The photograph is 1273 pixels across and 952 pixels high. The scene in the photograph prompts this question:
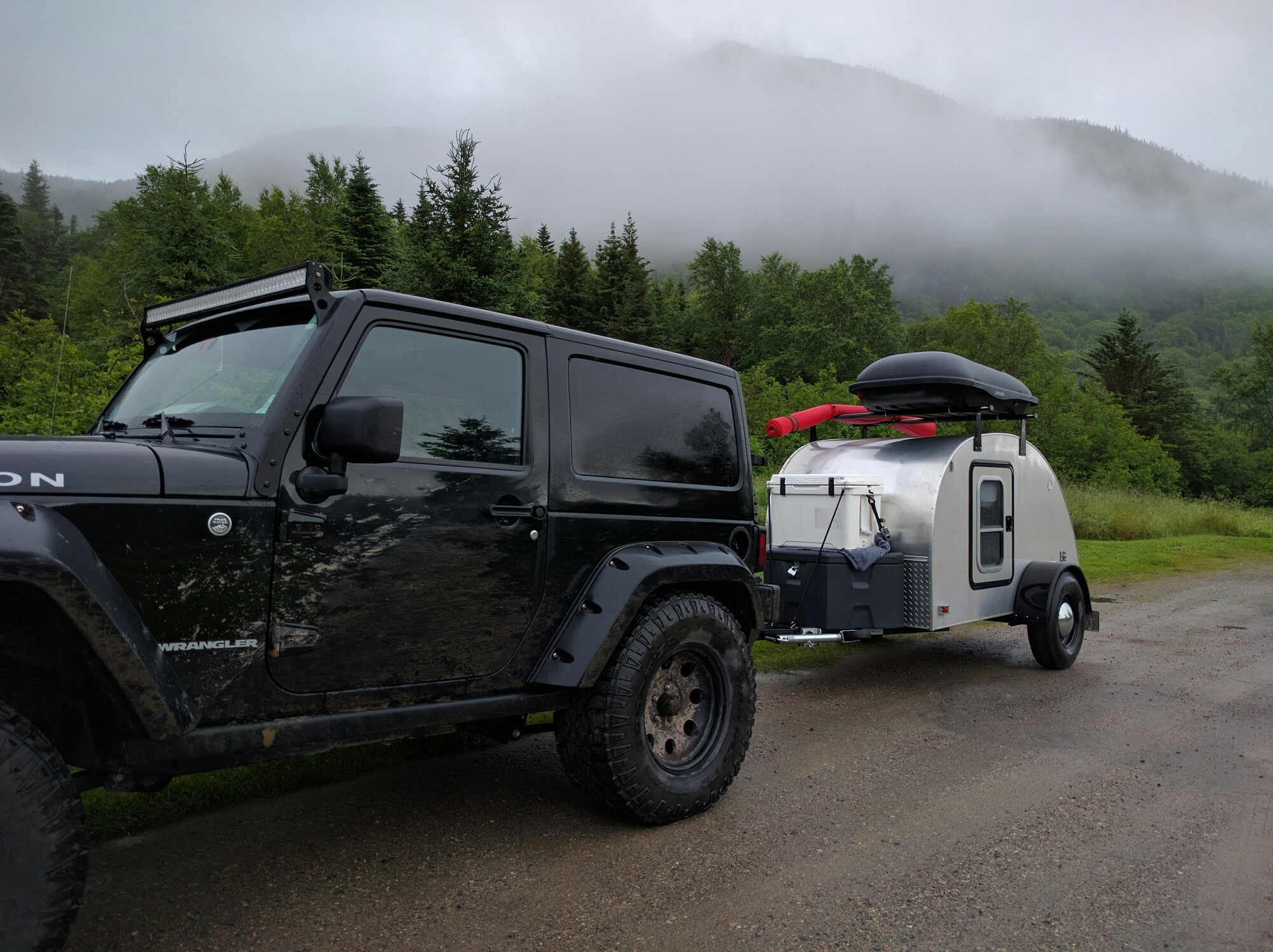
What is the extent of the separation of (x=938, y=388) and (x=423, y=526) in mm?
5328

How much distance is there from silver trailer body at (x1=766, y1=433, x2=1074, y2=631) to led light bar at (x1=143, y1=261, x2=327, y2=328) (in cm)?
460

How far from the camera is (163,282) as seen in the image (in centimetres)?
2166

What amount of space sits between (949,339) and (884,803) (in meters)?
85.8

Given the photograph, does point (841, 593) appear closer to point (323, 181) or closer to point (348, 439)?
point (348, 439)

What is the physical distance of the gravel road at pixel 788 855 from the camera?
317cm

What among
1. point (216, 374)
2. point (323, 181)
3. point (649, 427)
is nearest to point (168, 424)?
point (216, 374)

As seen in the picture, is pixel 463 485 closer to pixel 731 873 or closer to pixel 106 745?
pixel 106 745

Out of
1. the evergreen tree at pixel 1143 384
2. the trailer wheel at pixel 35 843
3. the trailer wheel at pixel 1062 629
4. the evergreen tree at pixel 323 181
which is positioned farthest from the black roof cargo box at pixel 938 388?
the evergreen tree at pixel 323 181

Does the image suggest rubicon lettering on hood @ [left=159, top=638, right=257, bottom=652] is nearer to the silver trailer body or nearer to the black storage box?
the black storage box

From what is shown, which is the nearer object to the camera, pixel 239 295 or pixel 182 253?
pixel 239 295

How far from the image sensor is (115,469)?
2.63 meters

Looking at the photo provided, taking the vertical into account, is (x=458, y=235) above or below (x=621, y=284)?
below

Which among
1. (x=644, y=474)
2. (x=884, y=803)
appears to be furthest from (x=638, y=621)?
(x=884, y=803)

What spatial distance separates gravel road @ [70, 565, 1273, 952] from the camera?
317 cm
